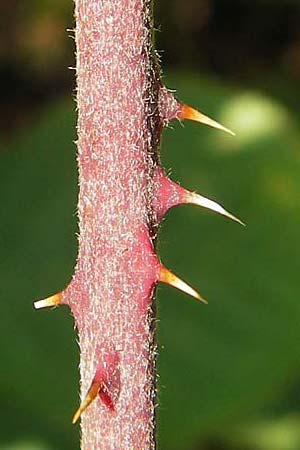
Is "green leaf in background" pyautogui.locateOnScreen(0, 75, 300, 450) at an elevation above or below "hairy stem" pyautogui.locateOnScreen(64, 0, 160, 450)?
below

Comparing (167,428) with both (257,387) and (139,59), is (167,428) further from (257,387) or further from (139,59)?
(139,59)

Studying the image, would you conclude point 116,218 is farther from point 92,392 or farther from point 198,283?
point 198,283

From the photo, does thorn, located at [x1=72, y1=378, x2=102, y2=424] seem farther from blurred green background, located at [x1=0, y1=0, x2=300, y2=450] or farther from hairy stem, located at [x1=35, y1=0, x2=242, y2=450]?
blurred green background, located at [x1=0, y1=0, x2=300, y2=450]

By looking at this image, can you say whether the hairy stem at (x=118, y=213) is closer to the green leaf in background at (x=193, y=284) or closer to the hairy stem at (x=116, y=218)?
the hairy stem at (x=116, y=218)

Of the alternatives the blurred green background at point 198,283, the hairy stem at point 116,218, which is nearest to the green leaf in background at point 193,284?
the blurred green background at point 198,283

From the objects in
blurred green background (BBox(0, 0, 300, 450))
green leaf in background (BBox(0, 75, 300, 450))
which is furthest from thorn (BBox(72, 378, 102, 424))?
green leaf in background (BBox(0, 75, 300, 450))

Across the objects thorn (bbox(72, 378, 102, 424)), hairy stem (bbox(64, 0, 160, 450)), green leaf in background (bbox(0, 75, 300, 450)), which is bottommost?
green leaf in background (bbox(0, 75, 300, 450))

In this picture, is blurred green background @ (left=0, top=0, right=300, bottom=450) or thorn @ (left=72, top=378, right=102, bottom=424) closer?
thorn @ (left=72, top=378, right=102, bottom=424)

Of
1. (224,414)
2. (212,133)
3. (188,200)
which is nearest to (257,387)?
(224,414)
